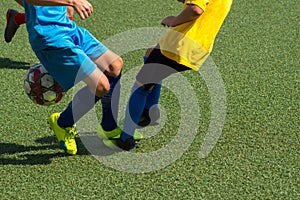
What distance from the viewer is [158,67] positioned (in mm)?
4332

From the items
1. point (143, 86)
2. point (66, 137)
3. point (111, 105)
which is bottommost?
point (66, 137)

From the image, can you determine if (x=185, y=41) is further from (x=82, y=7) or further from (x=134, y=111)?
(x=82, y=7)

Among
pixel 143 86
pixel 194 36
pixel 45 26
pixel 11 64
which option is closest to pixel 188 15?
pixel 194 36

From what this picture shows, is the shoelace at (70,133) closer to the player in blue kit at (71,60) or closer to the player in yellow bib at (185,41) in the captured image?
the player in blue kit at (71,60)

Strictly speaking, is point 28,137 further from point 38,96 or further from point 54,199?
point 54,199

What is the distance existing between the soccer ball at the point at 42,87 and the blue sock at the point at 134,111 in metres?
0.52

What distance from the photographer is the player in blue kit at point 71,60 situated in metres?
4.03

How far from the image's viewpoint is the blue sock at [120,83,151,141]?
450cm

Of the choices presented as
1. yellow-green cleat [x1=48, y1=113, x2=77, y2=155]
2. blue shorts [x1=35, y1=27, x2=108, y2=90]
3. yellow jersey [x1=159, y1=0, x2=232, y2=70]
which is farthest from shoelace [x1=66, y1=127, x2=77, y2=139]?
yellow jersey [x1=159, y1=0, x2=232, y2=70]

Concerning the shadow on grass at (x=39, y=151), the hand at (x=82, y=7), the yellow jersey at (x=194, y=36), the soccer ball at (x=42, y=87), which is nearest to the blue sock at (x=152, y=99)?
the shadow on grass at (x=39, y=151)

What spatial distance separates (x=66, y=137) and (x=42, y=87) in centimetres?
40

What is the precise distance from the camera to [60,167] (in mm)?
4273

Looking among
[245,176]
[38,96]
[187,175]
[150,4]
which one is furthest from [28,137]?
[150,4]

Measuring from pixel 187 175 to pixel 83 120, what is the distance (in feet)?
3.87
